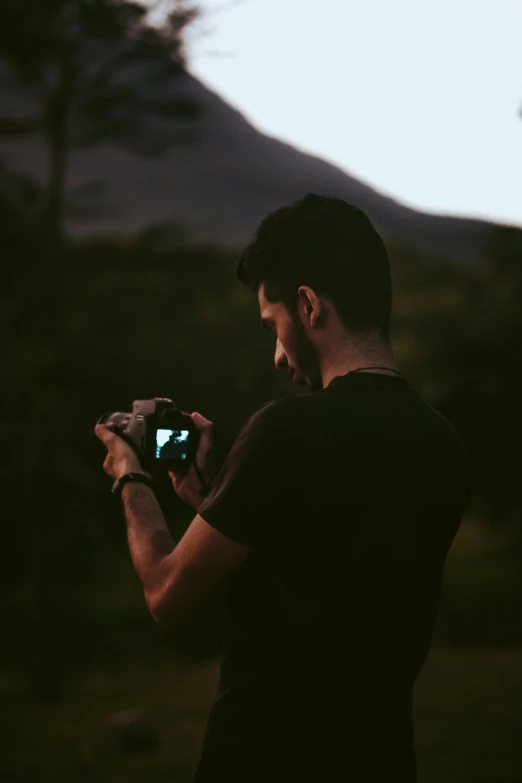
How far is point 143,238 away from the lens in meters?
10.1

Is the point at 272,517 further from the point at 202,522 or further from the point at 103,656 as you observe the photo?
the point at 103,656

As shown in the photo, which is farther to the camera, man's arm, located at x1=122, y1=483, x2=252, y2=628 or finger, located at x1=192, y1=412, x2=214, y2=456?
finger, located at x1=192, y1=412, x2=214, y2=456

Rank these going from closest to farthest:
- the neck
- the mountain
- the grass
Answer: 1. the neck
2. the grass
3. the mountain

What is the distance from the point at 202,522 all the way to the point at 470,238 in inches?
346

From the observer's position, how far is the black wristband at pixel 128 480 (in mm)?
1831

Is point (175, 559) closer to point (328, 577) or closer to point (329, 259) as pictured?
point (328, 577)

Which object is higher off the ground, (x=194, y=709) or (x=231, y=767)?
(x=231, y=767)

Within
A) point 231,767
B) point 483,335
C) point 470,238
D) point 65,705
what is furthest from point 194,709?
point 231,767

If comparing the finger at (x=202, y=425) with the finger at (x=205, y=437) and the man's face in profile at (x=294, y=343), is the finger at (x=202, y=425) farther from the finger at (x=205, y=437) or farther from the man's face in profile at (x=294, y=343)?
the man's face in profile at (x=294, y=343)

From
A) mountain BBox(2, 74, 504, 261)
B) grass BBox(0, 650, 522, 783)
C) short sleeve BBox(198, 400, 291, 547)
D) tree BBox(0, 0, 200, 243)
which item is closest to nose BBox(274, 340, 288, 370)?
short sleeve BBox(198, 400, 291, 547)

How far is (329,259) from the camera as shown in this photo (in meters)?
1.61

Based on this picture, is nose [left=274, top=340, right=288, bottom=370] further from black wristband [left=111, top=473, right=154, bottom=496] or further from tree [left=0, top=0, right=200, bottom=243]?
tree [left=0, top=0, right=200, bottom=243]

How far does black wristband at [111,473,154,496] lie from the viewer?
1.83 metres

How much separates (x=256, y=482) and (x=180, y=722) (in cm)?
744
